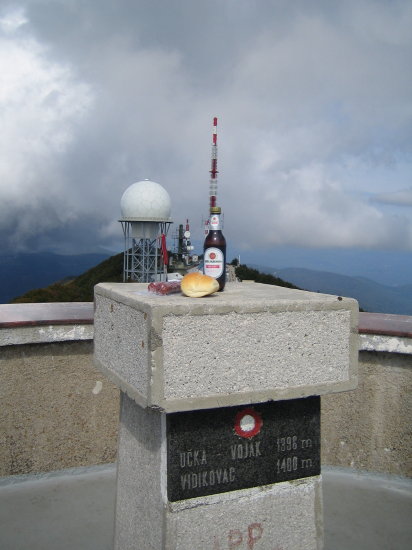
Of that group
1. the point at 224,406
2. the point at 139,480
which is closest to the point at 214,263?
→ the point at 224,406

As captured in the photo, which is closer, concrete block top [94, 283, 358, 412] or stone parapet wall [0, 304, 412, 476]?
concrete block top [94, 283, 358, 412]

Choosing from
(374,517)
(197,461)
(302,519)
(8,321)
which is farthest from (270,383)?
(8,321)

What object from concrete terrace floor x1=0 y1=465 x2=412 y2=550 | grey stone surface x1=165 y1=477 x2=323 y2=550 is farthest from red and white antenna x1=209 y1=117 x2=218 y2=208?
concrete terrace floor x1=0 y1=465 x2=412 y2=550

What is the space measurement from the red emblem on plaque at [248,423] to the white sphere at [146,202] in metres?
26.2

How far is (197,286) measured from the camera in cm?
311

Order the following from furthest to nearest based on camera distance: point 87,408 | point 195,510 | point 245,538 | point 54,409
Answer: point 87,408, point 54,409, point 245,538, point 195,510

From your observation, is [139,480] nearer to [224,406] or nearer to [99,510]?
[224,406]

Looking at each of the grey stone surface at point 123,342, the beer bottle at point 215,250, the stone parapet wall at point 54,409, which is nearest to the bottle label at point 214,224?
the beer bottle at point 215,250

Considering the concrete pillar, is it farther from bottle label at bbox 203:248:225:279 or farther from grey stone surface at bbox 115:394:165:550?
bottle label at bbox 203:248:225:279

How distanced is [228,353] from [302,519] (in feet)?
4.24

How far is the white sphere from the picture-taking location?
94.8 feet

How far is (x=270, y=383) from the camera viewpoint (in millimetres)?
2949

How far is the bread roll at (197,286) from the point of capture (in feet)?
10.2

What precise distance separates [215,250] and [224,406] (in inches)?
41.3
